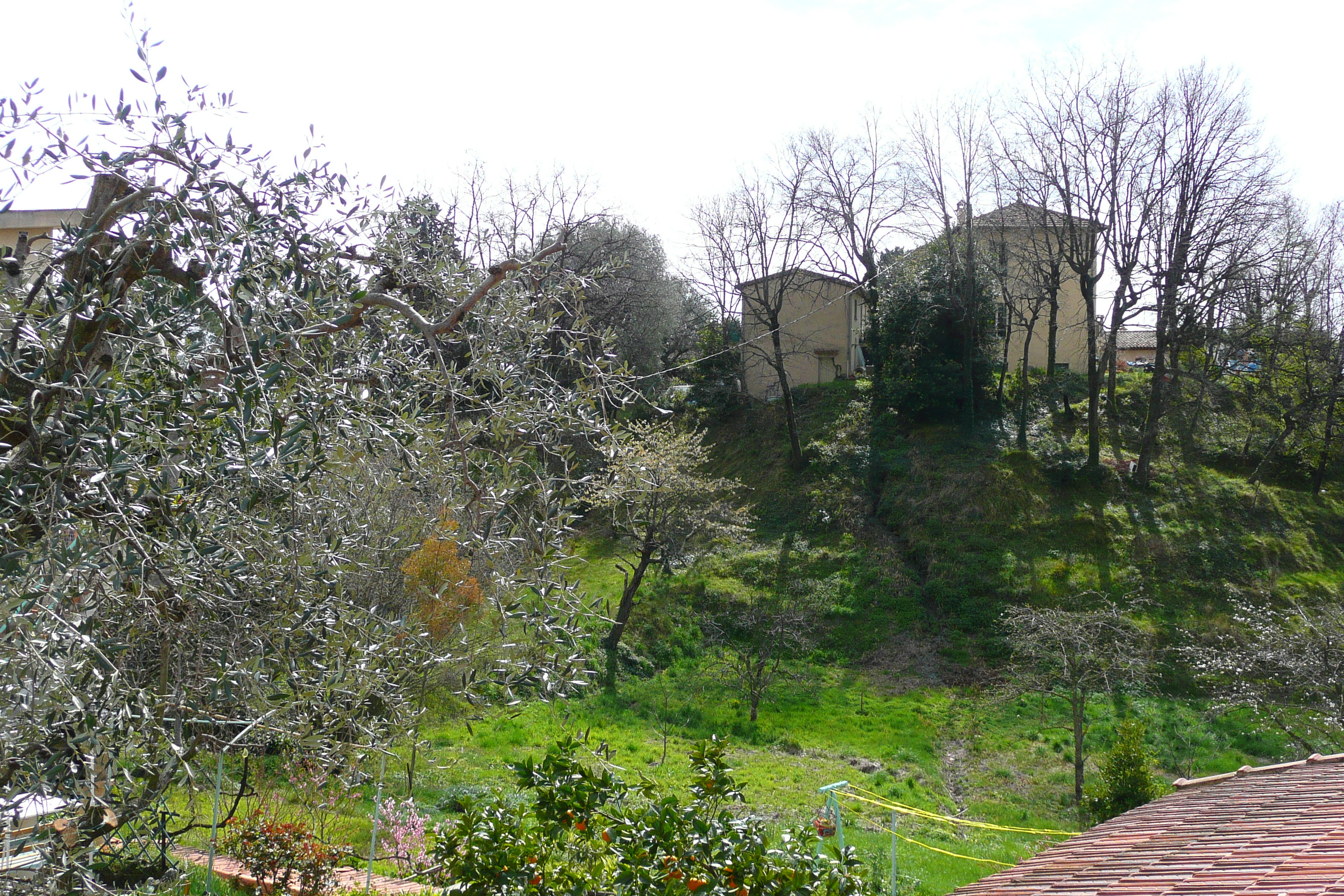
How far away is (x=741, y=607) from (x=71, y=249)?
1854 centimetres

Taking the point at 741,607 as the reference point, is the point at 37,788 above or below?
above

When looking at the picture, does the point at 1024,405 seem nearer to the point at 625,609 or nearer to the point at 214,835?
the point at 625,609

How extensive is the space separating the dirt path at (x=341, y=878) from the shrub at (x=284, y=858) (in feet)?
0.35

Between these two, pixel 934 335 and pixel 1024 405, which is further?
pixel 934 335

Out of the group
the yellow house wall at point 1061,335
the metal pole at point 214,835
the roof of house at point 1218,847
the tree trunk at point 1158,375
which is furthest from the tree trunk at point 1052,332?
the metal pole at point 214,835

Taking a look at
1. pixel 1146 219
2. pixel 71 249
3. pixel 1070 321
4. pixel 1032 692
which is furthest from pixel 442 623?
pixel 1070 321

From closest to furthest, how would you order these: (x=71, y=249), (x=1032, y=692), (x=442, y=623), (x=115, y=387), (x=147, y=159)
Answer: (x=115, y=387) → (x=71, y=249) → (x=147, y=159) → (x=442, y=623) → (x=1032, y=692)

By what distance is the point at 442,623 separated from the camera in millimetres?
8820

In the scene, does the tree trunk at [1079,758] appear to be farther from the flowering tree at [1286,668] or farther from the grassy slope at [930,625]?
the flowering tree at [1286,668]

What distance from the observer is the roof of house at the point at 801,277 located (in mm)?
26344

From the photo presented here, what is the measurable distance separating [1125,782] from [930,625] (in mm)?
7981

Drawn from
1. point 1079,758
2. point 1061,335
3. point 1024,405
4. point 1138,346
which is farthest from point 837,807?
point 1138,346

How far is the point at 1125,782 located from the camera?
11.3 m

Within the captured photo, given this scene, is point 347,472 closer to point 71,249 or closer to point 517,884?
point 71,249
